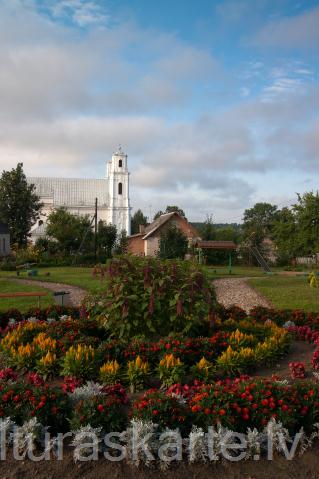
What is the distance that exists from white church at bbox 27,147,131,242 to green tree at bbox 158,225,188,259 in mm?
37653

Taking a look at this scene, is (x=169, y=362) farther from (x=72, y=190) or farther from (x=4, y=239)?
(x=72, y=190)

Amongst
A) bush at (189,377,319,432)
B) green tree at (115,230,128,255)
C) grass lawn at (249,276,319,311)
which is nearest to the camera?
bush at (189,377,319,432)

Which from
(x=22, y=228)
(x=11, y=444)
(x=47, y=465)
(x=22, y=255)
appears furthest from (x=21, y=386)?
(x=22, y=228)

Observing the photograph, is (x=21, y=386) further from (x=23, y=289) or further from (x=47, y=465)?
(x=23, y=289)

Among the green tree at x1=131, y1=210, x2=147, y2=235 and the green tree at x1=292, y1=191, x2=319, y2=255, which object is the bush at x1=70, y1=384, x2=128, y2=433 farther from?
the green tree at x1=131, y1=210, x2=147, y2=235

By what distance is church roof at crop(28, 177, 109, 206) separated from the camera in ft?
238

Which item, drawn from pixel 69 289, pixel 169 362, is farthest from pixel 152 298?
pixel 69 289

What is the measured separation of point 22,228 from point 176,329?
4669cm

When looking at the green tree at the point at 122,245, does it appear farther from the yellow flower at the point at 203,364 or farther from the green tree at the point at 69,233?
the yellow flower at the point at 203,364

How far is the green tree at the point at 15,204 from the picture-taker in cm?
5025

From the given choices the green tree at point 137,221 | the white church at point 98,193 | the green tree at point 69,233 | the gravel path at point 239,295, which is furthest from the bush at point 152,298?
the green tree at point 137,221

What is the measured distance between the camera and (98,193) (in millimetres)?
73875

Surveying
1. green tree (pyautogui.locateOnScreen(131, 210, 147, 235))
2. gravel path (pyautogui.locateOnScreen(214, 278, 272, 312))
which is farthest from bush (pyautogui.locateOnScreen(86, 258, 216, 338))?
green tree (pyautogui.locateOnScreen(131, 210, 147, 235))

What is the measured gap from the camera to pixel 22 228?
5097 cm
